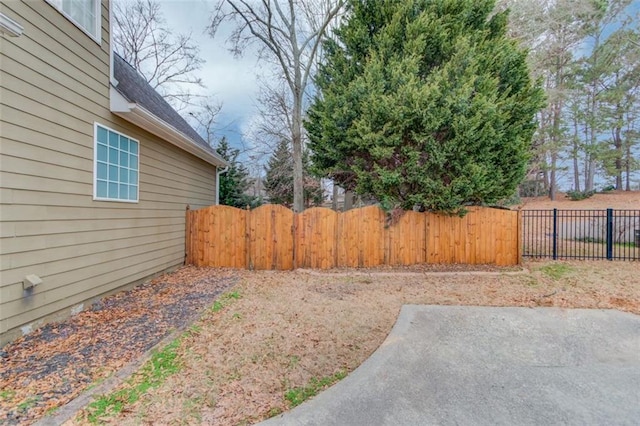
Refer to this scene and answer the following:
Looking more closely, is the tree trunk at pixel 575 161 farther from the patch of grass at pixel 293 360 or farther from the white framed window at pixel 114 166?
the white framed window at pixel 114 166

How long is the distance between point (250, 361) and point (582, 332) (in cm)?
407

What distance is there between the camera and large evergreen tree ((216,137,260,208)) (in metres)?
14.0

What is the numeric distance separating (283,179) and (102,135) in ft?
38.2

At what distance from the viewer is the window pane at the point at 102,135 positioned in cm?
493

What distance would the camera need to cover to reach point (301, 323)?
4137 millimetres

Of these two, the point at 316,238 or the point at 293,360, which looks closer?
the point at 293,360

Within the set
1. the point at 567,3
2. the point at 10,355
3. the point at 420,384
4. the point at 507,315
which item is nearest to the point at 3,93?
the point at 10,355

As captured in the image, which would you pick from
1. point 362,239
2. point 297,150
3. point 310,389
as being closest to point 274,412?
point 310,389

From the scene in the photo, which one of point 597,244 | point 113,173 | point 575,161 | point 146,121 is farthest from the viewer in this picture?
point 575,161

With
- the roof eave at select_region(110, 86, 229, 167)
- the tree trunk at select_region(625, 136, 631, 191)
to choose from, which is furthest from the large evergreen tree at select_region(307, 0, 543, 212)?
the tree trunk at select_region(625, 136, 631, 191)

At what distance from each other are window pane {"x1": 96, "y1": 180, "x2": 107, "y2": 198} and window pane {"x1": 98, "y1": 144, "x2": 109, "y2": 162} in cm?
36

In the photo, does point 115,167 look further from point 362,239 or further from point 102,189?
point 362,239

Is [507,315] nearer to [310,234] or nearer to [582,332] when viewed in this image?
[582,332]

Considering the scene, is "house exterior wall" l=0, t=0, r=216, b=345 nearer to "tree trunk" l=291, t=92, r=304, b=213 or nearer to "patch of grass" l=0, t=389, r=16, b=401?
"patch of grass" l=0, t=389, r=16, b=401
